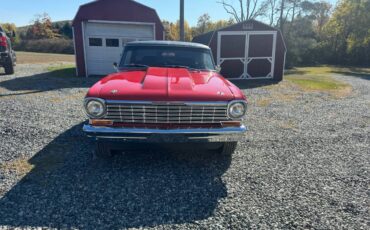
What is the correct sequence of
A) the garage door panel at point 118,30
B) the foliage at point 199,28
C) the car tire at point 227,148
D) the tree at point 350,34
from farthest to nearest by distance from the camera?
the foliage at point 199,28
the tree at point 350,34
the garage door panel at point 118,30
the car tire at point 227,148

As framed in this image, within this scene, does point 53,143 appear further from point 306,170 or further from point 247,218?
point 306,170

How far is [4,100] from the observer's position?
308 inches

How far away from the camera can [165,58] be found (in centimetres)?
494

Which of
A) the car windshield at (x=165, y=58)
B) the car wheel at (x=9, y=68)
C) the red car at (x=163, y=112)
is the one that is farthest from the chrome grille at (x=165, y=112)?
the car wheel at (x=9, y=68)

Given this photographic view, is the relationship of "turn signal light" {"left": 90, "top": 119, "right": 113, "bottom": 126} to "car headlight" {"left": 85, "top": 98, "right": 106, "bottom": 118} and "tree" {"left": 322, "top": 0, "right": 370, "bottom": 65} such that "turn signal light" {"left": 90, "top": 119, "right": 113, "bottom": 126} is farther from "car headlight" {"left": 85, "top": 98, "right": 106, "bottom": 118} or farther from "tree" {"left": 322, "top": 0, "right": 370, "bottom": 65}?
"tree" {"left": 322, "top": 0, "right": 370, "bottom": 65}

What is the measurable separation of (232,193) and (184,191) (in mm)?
614

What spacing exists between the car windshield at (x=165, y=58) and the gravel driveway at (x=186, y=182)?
1664 mm

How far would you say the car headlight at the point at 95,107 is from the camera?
11.0ft

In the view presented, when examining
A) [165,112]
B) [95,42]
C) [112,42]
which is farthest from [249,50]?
[165,112]

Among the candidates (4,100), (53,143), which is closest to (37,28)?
(4,100)

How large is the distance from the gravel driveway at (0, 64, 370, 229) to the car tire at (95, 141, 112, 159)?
5.5 inches

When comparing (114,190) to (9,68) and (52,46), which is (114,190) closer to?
(9,68)

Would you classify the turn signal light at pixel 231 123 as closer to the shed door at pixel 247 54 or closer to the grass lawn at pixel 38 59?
the shed door at pixel 247 54

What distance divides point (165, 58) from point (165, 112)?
73.6 inches
